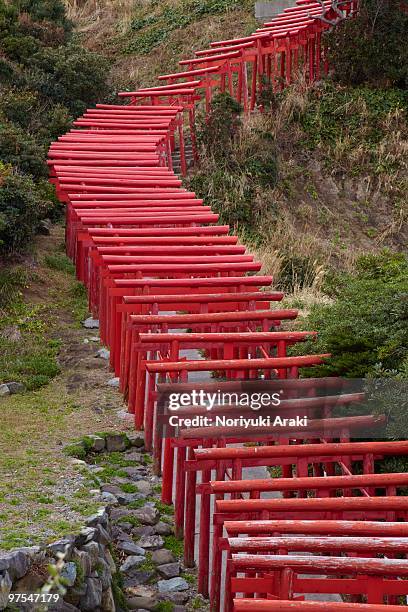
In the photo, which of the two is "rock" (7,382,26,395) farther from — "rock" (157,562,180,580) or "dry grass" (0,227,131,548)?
"rock" (157,562,180,580)

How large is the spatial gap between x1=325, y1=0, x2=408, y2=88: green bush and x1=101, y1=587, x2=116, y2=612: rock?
1571 centimetres

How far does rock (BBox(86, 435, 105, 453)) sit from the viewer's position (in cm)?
1219

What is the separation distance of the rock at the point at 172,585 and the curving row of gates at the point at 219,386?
204 millimetres

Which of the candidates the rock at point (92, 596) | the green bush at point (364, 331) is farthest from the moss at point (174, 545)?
the green bush at point (364, 331)

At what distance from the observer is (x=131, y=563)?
34.1 ft

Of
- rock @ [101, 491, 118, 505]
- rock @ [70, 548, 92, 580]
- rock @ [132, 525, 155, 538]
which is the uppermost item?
rock @ [70, 548, 92, 580]

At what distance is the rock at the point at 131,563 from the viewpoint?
33.8ft

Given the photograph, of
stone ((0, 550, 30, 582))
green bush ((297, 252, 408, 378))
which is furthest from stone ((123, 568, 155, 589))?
green bush ((297, 252, 408, 378))

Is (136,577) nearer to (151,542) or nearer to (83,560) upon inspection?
(151,542)

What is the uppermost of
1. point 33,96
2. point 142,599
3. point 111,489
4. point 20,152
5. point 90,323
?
point 33,96

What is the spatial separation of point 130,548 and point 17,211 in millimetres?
7720

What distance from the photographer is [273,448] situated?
32.1 feet

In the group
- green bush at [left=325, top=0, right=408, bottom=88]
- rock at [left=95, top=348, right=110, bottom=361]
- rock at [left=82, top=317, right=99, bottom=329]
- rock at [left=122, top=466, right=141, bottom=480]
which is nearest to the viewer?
rock at [left=122, top=466, right=141, bottom=480]

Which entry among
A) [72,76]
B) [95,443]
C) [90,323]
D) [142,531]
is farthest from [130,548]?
[72,76]
